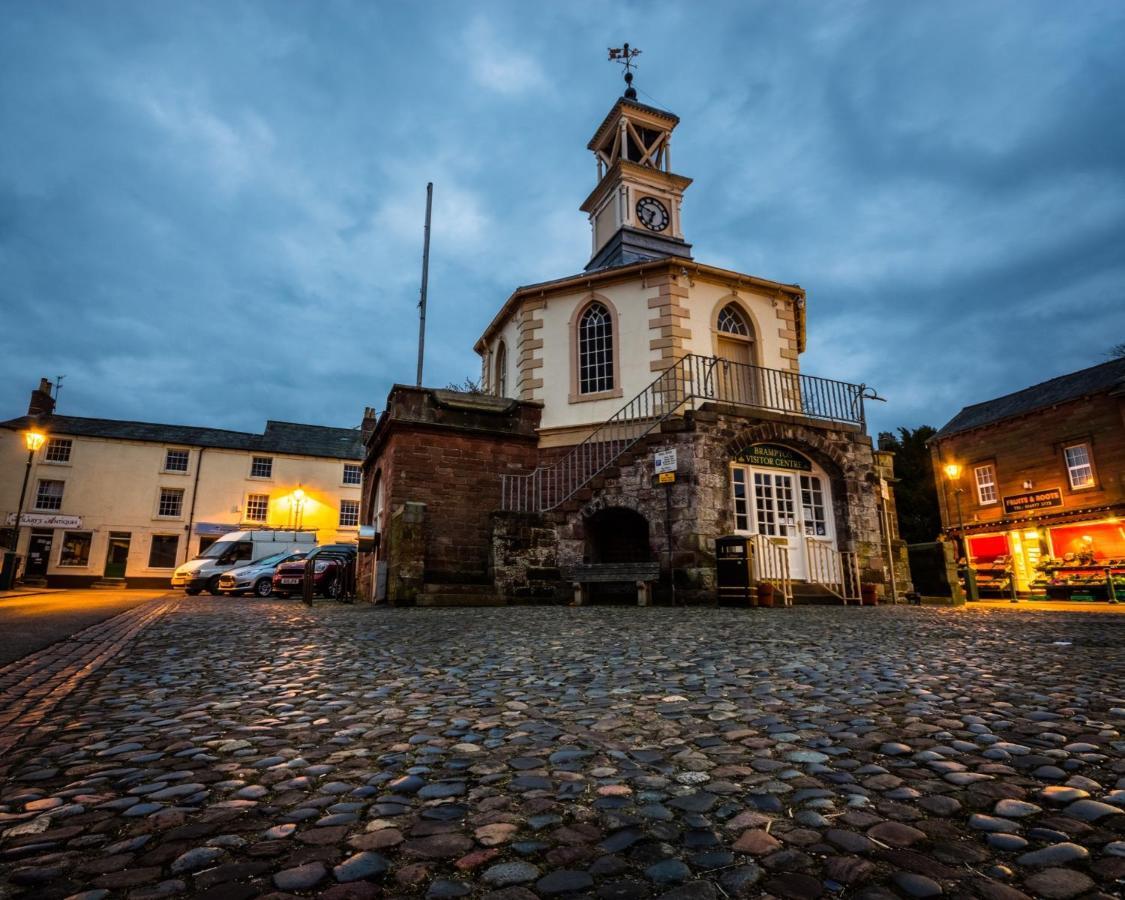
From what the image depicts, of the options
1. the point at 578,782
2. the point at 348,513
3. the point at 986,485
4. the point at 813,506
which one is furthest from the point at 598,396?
the point at 348,513

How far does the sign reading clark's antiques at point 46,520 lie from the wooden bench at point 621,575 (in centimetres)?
3335

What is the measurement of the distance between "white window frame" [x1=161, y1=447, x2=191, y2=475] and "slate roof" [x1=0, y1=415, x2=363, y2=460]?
1.29 ft

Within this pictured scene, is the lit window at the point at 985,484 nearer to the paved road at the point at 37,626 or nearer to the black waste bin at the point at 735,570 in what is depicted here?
the black waste bin at the point at 735,570

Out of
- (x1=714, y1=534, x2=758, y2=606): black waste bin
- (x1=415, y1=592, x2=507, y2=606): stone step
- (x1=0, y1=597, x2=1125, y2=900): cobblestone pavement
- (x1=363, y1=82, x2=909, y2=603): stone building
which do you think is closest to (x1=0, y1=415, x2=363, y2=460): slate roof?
(x1=363, y1=82, x2=909, y2=603): stone building

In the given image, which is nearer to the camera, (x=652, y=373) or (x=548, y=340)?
(x=652, y=373)

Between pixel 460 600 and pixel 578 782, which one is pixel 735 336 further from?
pixel 578 782

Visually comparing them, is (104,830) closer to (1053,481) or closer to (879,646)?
(879,646)

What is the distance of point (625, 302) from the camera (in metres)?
17.3

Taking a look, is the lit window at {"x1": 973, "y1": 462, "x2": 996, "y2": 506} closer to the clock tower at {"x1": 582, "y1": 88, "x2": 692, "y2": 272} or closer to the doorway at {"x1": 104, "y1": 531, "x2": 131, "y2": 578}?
the clock tower at {"x1": 582, "y1": 88, "x2": 692, "y2": 272}

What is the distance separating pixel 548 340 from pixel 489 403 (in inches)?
117

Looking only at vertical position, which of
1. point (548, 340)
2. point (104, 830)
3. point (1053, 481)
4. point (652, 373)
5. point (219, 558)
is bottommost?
point (104, 830)

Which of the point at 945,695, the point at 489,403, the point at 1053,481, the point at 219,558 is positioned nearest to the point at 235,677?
the point at 945,695

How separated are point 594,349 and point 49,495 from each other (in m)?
33.3

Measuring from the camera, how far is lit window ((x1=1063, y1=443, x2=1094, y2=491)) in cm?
2439
